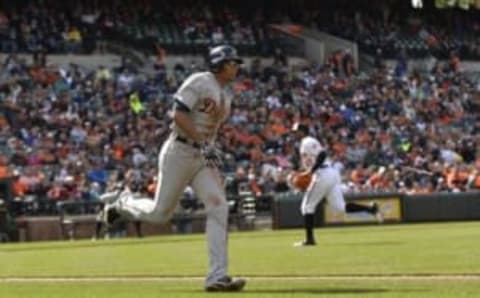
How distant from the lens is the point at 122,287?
11461 millimetres

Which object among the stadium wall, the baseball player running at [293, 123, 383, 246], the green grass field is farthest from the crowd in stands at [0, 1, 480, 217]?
the green grass field

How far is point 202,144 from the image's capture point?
36.6 ft

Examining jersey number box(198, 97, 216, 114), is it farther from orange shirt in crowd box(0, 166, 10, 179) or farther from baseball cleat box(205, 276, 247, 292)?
orange shirt in crowd box(0, 166, 10, 179)

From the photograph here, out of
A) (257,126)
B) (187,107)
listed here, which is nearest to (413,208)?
(257,126)

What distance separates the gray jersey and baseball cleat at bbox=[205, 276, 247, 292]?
1252 millimetres

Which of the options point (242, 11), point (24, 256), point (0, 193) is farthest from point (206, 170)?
point (242, 11)

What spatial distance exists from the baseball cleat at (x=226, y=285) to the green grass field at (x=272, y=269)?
0.13 m

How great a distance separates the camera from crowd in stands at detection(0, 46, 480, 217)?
34.0 metres

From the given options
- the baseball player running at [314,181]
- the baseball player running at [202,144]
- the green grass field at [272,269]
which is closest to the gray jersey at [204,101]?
the baseball player running at [202,144]

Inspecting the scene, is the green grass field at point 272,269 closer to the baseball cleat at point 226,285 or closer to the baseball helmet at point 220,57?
the baseball cleat at point 226,285

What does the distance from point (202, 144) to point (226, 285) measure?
1.26 metres

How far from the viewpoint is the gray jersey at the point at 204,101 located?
1106cm

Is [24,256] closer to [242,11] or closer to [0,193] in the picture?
[0,193]

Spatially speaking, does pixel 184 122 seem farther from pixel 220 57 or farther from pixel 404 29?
pixel 404 29
